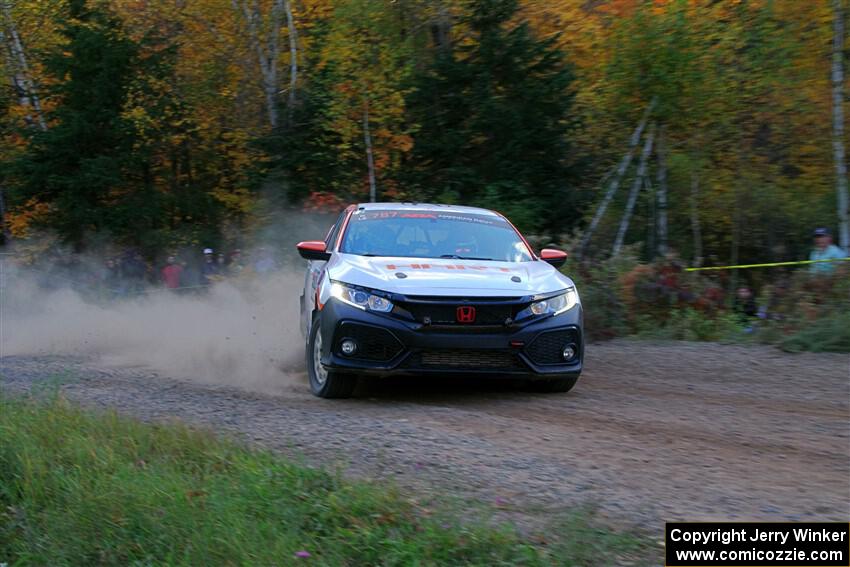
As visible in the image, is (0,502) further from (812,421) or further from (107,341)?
(107,341)

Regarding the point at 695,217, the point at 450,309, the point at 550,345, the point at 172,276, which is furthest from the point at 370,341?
the point at 172,276

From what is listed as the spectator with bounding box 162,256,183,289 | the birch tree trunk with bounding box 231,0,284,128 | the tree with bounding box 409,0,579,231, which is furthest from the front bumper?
the birch tree trunk with bounding box 231,0,284,128

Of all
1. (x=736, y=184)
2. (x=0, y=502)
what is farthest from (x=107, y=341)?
(x=736, y=184)

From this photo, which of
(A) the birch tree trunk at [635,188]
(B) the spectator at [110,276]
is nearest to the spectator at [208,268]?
(B) the spectator at [110,276]

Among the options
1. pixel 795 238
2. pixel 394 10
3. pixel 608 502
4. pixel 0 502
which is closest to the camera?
pixel 608 502

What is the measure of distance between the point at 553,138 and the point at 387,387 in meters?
12.5

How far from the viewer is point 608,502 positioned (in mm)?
4777

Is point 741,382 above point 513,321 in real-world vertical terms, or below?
below

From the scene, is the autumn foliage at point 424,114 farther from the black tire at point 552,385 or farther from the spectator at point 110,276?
the black tire at point 552,385

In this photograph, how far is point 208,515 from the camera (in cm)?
477

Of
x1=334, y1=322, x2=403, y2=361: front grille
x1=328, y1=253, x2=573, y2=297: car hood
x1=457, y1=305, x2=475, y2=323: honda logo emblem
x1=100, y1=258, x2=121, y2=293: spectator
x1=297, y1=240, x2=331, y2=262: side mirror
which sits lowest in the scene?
x1=100, y1=258, x2=121, y2=293: spectator

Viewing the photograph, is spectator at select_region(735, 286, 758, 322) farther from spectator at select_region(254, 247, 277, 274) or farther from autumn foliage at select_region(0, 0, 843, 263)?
spectator at select_region(254, 247, 277, 274)

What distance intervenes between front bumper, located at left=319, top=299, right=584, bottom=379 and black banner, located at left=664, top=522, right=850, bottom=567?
305 cm

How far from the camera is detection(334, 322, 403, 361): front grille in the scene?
712cm
